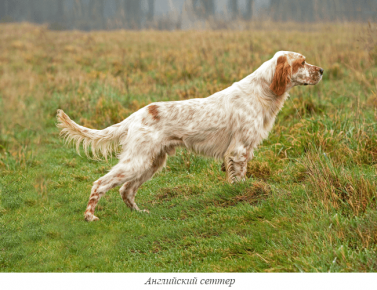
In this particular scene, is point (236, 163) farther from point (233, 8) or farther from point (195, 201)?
point (233, 8)

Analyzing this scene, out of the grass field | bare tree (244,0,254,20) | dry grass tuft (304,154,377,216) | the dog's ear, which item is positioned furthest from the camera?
bare tree (244,0,254,20)

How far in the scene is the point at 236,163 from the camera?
4.43m

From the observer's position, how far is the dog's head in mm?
4359

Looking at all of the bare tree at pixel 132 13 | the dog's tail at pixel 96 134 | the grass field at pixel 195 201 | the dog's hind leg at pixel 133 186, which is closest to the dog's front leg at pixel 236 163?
the grass field at pixel 195 201

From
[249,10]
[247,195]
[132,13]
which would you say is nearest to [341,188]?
[247,195]

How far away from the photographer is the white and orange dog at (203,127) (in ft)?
13.5

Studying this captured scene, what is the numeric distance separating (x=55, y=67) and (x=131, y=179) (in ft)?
30.8

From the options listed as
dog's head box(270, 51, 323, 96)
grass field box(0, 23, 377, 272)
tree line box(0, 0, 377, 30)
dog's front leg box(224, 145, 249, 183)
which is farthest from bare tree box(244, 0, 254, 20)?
dog's front leg box(224, 145, 249, 183)

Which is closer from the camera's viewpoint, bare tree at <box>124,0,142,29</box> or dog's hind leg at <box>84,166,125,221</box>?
dog's hind leg at <box>84,166,125,221</box>

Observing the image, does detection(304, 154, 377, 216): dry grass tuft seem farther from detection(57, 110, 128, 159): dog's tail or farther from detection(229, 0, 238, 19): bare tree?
detection(229, 0, 238, 19): bare tree

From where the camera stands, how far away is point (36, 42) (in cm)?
1545

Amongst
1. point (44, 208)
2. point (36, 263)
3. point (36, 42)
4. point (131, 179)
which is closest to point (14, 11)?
point (44, 208)

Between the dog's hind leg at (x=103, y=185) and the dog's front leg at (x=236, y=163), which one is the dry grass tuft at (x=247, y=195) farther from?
the dog's hind leg at (x=103, y=185)

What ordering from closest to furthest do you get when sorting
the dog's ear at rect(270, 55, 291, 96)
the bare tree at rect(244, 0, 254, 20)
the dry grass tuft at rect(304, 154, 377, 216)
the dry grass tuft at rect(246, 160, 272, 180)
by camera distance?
the dry grass tuft at rect(304, 154, 377, 216), the dog's ear at rect(270, 55, 291, 96), the dry grass tuft at rect(246, 160, 272, 180), the bare tree at rect(244, 0, 254, 20)
